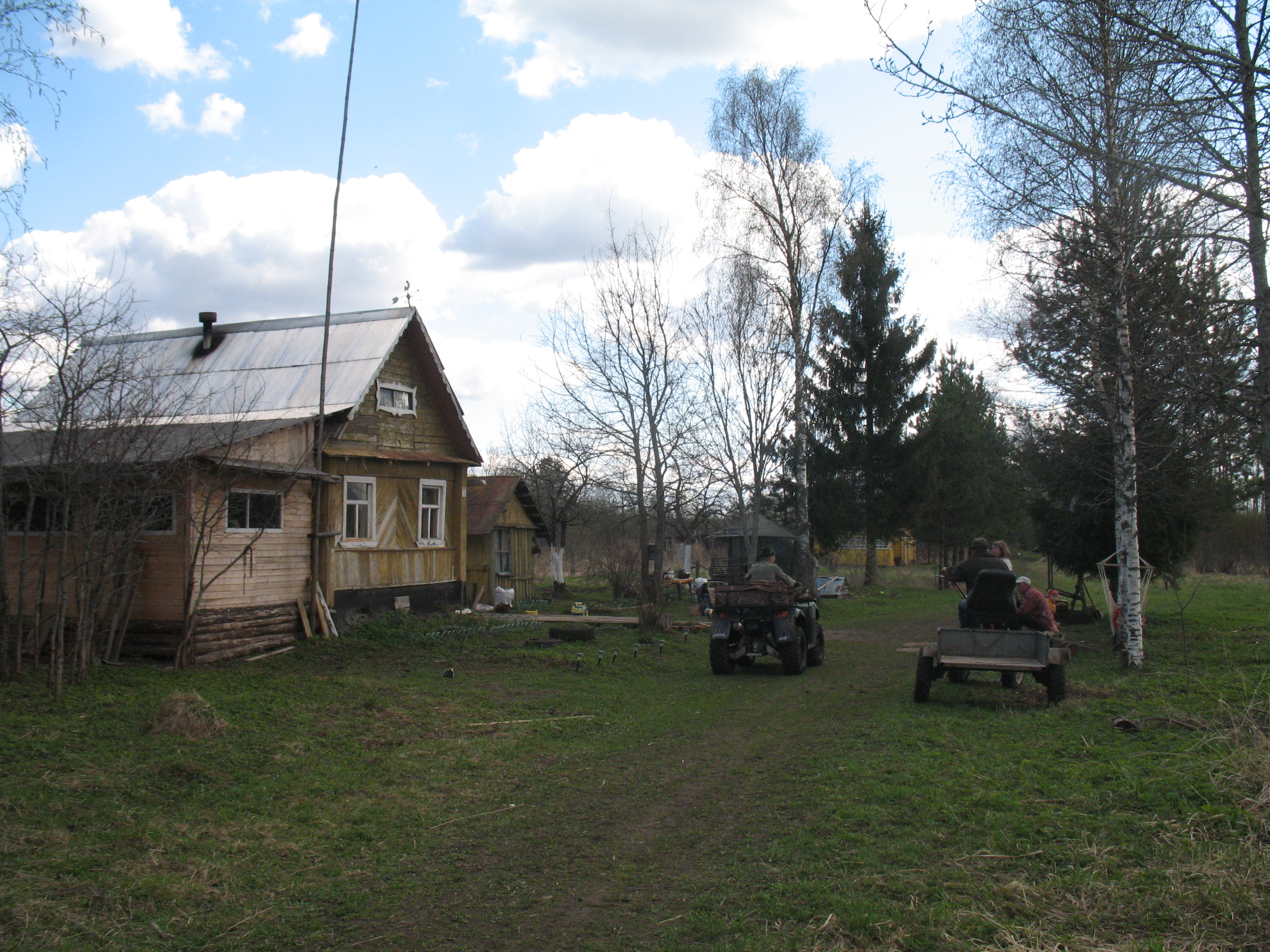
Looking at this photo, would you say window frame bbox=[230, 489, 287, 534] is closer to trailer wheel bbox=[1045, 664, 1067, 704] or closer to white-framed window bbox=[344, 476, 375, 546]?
white-framed window bbox=[344, 476, 375, 546]

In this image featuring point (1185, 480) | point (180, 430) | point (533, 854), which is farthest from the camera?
point (1185, 480)

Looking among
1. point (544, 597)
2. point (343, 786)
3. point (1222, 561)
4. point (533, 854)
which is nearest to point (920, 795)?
point (533, 854)

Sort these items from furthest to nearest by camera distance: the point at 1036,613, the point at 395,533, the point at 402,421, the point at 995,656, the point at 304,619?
1. the point at 402,421
2. the point at 395,533
3. the point at 304,619
4. the point at 1036,613
5. the point at 995,656

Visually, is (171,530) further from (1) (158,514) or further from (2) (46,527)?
(2) (46,527)

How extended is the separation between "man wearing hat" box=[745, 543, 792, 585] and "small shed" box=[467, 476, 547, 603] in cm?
1276

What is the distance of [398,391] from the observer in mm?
18922

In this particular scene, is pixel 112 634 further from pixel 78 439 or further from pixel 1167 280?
pixel 1167 280

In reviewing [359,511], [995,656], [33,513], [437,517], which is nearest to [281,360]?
[359,511]

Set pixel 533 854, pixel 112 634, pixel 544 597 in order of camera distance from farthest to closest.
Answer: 1. pixel 544 597
2. pixel 112 634
3. pixel 533 854

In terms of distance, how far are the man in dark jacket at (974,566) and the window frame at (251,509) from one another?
980cm

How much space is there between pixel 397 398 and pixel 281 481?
470 centimetres

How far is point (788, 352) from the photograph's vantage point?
24.5m

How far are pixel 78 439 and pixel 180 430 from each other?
13.8ft

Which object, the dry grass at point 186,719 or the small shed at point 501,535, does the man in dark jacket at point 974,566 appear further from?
the small shed at point 501,535
